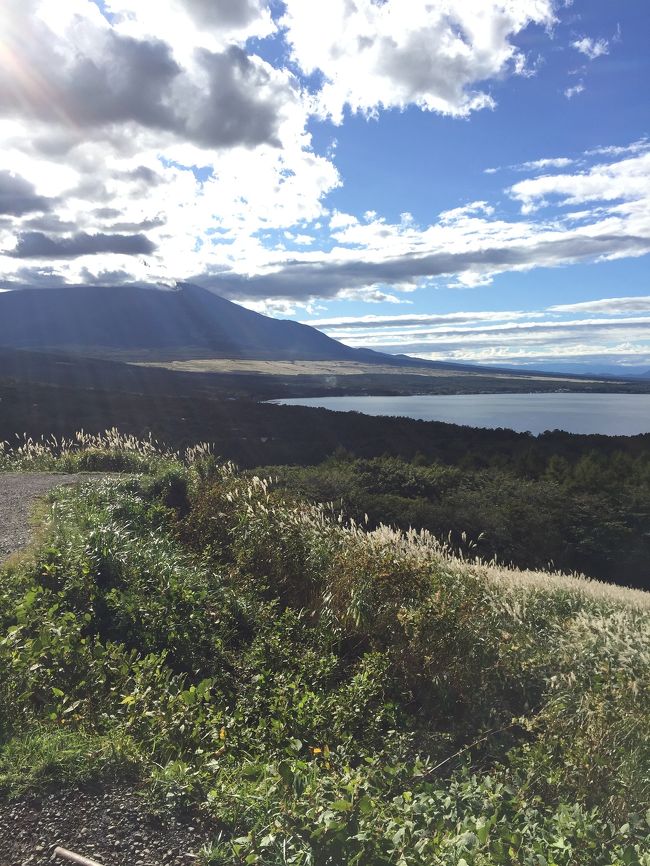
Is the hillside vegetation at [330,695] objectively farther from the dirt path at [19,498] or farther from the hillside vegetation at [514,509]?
the hillside vegetation at [514,509]

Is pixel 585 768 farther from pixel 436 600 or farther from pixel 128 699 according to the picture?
pixel 128 699

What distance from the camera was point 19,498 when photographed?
392 inches

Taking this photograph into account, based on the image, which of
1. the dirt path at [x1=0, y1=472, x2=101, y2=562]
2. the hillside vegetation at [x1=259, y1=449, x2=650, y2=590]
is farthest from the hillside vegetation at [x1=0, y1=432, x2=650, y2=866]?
the hillside vegetation at [x1=259, y1=449, x2=650, y2=590]

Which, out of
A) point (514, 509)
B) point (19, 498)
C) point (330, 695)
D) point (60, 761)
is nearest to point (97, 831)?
point (60, 761)

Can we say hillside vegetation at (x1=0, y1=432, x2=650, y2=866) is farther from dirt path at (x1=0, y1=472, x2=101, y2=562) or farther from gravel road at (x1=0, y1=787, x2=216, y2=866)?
dirt path at (x1=0, y1=472, x2=101, y2=562)

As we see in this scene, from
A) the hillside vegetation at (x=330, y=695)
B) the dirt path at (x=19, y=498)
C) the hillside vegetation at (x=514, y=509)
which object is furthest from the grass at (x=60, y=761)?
the hillside vegetation at (x=514, y=509)

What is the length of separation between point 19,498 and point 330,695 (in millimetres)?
7541

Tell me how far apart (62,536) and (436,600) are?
402cm

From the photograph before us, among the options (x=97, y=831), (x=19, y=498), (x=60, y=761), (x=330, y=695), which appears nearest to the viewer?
(x=97, y=831)

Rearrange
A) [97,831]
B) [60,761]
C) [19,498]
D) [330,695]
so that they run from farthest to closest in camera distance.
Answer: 1. [19,498]
2. [330,695]
3. [60,761]
4. [97,831]

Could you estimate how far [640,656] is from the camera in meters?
4.48

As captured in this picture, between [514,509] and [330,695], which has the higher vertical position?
[330,695]

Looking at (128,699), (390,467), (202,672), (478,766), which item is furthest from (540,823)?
(390,467)

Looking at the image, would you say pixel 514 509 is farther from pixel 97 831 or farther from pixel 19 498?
pixel 97 831
